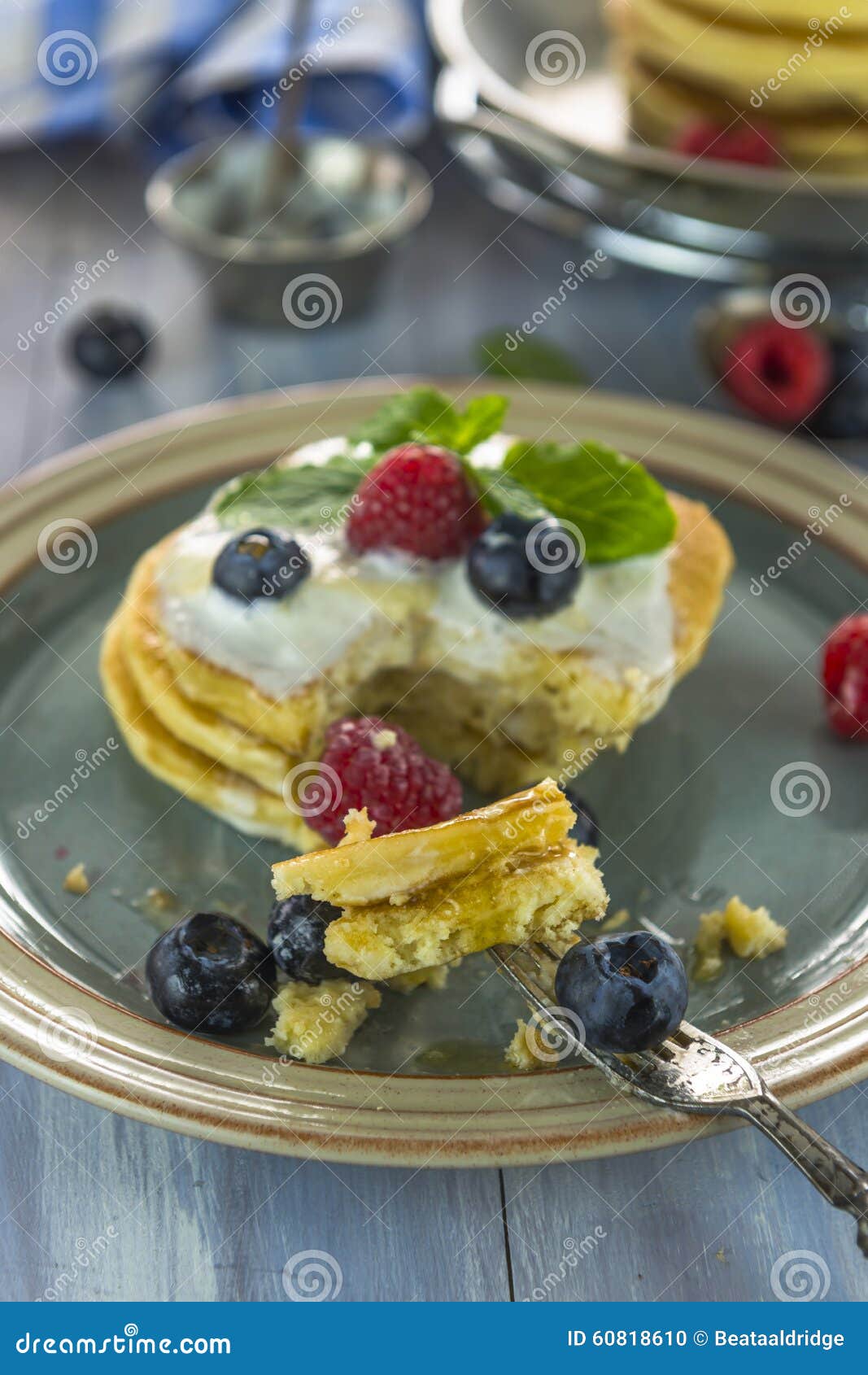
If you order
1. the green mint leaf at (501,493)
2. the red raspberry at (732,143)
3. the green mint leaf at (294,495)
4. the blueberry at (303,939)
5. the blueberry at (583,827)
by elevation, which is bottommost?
the blueberry at (303,939)

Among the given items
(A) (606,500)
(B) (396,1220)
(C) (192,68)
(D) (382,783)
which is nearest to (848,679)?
(A) (606,500)

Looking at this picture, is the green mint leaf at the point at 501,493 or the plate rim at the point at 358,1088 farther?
the green mint leaf at the point at 501,493

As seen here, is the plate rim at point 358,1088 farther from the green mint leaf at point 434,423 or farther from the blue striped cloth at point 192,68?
the blue striped cloth at point 192,68

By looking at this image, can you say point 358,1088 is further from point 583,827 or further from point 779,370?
point 779,370

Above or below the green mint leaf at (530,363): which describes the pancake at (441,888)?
below

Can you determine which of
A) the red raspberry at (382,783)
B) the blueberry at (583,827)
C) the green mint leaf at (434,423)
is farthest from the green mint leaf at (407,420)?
the blueberry at (583,827)

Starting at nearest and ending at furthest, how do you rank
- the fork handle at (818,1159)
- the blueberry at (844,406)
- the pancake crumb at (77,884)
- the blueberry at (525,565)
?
the fork handle at (818,1159)
the pancake crumb at (77,884)
the blueberry at (525,565)
the blueberry at (844,406)

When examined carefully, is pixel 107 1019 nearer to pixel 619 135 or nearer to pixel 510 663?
pixel 510 663
